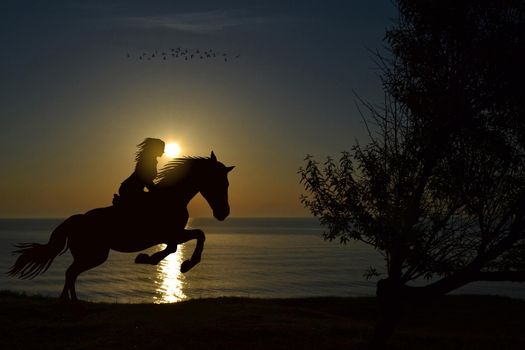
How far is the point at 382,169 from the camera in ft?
54.2

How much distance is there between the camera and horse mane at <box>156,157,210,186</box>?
884 cm

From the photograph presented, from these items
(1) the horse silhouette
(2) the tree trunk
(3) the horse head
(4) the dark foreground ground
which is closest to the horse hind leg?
(1) the horse silhouette

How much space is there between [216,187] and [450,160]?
8.82 metres

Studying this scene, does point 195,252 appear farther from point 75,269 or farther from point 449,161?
point 449,161

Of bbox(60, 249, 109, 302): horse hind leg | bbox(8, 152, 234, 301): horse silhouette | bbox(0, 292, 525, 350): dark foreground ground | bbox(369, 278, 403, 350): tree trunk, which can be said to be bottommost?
bbox(0, 292, 525, 350): dark foreground ground

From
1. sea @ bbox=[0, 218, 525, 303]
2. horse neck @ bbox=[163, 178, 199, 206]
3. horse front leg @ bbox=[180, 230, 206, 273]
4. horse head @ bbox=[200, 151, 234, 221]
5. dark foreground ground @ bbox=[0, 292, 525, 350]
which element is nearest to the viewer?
horse front leg @ bbox=[180, 230, 206, 273]

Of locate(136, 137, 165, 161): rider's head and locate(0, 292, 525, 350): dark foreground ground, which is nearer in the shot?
locate(136, 137, 165, 161): rider's head

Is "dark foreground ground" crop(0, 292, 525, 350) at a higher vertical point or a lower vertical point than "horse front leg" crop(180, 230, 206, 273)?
lower

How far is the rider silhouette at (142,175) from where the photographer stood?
8.11 metres

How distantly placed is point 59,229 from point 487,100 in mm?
11425

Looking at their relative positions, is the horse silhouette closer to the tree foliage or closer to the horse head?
the horse head

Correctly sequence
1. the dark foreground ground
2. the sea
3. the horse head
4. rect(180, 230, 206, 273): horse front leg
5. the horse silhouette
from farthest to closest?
1. the sea
2. the dark foreground ground
3. the horse head
4. rect(180, 230, 206, 273): horse front leg
5. the horse silhouette

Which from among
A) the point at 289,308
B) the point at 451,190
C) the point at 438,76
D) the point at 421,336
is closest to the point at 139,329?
the point at 289,308

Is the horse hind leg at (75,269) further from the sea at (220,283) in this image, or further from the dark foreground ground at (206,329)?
the sea at (220,283)
